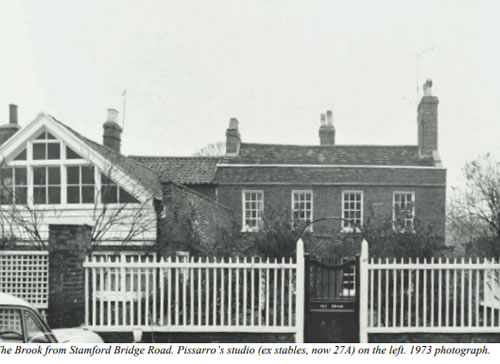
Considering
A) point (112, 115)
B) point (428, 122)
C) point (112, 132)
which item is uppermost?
point (428, 122)

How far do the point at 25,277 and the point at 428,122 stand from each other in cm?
2276

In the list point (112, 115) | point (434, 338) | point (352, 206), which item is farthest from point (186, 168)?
point (434, 338)

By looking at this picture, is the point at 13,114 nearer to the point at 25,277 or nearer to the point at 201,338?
the point at 25,277

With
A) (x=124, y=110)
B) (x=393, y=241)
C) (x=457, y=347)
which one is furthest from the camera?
(x=124, y=110)

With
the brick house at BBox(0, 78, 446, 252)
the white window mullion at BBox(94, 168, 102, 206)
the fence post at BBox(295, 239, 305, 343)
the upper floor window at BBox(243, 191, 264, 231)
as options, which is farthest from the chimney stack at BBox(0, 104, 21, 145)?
the fence post at BBox(295, 239, 305, 343)

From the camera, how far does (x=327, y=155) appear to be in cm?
3147

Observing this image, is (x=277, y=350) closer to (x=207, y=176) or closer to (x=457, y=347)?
(x=457, y=347)

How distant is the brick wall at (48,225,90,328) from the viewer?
397 inches

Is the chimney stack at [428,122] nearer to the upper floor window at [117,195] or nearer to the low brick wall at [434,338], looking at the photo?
the upper floor window at [117,195]

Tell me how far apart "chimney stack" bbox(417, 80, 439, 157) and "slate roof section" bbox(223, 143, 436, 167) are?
683 millimetres

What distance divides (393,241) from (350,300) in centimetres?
540

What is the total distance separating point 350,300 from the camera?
34.4 feet

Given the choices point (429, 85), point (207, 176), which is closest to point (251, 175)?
point (207, 176)

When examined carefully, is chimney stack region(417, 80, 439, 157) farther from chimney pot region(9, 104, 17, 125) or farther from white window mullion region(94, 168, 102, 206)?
chimney pot region(9, 104, 17, 125)
